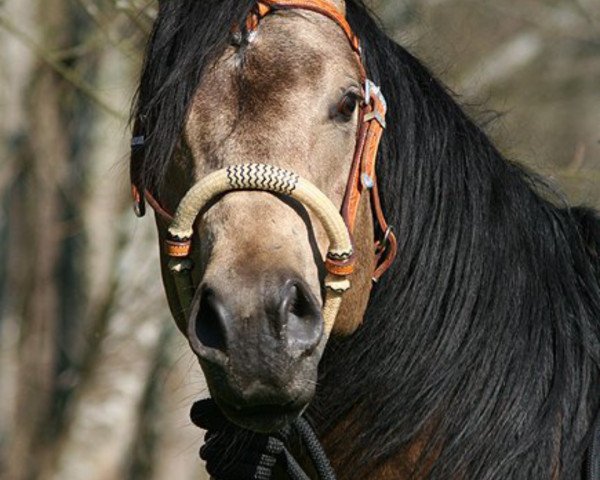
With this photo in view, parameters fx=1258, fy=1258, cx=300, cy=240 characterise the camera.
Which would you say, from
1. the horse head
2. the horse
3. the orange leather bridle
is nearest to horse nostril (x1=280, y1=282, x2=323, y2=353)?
the horse head

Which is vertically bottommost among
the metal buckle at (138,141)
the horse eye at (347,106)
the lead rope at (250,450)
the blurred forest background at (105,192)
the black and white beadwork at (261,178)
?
the blurred forest background at (105,192)

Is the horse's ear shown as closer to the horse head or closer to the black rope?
the horse head

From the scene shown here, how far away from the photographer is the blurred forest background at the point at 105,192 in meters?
8.77

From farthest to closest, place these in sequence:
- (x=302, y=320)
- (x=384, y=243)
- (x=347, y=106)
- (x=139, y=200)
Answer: (x=139, y=200)
(x=384, y=243)
(x=347, y=106)
(x=302, y=320)

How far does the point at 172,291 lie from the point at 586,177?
420cm

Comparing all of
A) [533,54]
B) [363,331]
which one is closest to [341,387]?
[363,331]

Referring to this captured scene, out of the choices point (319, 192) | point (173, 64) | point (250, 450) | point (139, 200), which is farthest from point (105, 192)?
point (319, 192)

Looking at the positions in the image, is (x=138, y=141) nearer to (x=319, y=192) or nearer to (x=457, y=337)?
(x=319, y=192)

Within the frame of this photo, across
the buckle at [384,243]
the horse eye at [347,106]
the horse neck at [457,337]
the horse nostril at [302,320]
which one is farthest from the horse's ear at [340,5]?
the horse nostril at [302,320]

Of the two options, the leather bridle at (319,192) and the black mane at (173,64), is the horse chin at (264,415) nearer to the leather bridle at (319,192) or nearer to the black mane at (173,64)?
the leather bridle at (319,192)

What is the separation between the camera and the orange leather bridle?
3473mm

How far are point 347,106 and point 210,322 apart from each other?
77cm

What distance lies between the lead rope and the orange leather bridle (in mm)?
508

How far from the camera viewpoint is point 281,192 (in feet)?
10.5
